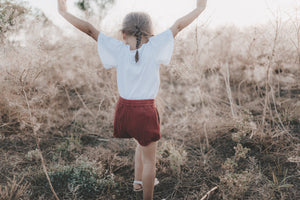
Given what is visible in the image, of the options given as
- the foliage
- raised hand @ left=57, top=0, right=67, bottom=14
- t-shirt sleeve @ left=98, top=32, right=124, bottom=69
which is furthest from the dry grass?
t-shirt sleeve @ left=98, top=32, right=124, bottom=69

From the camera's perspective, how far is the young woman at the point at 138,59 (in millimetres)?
1623

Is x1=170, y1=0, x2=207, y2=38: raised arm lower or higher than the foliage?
higher

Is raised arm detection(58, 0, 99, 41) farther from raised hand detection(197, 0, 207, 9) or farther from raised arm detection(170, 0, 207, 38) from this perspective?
raised hand detection(197, 0, 207, 9)

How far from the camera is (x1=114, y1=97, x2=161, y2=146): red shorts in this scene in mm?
→ 1671

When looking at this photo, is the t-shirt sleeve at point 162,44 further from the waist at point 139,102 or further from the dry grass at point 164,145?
the dry grass at point 164,145

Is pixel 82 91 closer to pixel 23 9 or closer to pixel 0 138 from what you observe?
pixel 0 138

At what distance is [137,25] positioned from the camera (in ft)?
5.33

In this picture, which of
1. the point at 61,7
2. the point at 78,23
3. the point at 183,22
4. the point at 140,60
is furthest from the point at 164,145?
the point at 61,7

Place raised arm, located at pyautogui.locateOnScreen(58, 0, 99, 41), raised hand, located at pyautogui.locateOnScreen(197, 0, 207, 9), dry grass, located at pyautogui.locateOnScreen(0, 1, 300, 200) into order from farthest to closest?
dry grass, located at pyautogui.locateOnScreen(0, 1, 300, 200) < raised hand, located at pyautogui.locateOnScreen(197, 0, 207, 9) < raised arm, located at pyautogui.locateOnScreen(58, 0, 99, 41)

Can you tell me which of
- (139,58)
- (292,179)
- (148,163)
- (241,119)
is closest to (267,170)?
(292,179)

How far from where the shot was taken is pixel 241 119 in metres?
2.87

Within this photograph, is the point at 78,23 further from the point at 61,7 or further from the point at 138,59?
the point at 138,59

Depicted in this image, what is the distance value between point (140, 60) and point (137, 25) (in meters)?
0.25

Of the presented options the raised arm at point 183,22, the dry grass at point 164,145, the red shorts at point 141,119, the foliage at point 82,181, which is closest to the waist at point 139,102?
the red shorts at point 141,119
